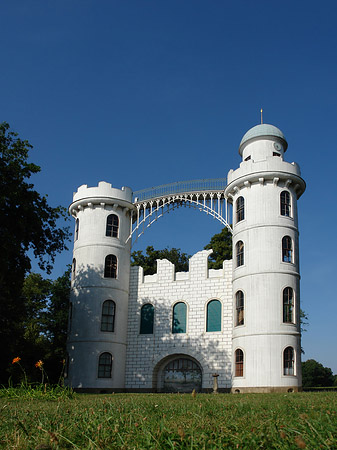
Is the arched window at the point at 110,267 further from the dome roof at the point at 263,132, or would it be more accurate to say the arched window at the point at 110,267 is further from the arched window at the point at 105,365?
the dome roof at the point at 263,132

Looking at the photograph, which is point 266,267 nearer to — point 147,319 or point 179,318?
point 179,318

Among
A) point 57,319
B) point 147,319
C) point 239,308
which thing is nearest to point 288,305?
point 239,308

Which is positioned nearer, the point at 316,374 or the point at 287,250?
the point at 287,250

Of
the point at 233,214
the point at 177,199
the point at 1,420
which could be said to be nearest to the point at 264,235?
the point at 233,214

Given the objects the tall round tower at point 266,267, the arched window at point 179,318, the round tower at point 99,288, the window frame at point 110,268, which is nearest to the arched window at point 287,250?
the tall round tower at point 266,267

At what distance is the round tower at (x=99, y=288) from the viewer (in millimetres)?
30234

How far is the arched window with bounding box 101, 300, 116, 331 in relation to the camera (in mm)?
30969

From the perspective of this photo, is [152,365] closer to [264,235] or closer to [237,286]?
[237,286]

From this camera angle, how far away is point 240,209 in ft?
97.7

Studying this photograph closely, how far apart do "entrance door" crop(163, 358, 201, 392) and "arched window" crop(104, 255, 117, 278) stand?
7.07 meters

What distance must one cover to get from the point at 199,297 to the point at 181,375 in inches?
205

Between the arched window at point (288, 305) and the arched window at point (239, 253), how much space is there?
3.23m

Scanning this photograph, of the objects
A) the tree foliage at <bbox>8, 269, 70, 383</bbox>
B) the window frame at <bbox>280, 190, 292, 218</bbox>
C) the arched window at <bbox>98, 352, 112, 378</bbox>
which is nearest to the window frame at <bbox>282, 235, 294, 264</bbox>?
the window frame at <bbox>280, 190, 292, 218</bbox>

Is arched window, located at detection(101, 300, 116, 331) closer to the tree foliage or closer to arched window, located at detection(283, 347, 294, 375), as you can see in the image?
the tree foliage
